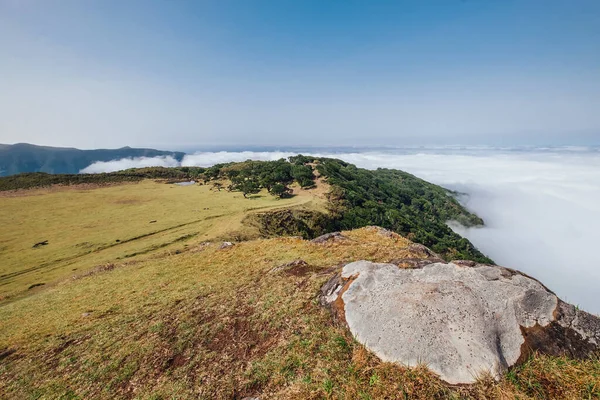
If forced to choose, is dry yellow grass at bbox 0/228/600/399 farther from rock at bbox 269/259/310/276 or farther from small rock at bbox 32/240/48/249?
small rock at bbox 32/240/48/249

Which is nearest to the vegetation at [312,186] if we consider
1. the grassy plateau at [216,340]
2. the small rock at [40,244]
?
the grassy plateau at [216,340]

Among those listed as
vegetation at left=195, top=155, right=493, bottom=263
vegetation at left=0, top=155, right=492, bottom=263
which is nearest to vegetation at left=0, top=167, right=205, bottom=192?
vegetation at left=0, top=155, right=492, bottom=263

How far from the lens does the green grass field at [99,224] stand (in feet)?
102

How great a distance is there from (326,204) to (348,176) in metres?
55.7

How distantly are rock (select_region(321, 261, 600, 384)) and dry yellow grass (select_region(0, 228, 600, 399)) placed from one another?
0.40 metres

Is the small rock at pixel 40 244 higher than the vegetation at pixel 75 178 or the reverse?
the reverse

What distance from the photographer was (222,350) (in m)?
9.34

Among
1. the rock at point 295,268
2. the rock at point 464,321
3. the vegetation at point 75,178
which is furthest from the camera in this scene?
the vegetation at point 75,178

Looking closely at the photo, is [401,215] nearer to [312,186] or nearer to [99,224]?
[312,186]

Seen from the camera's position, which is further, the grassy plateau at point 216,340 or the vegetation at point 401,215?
the vegetation at point 401,215

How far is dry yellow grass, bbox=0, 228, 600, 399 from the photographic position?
21.3 ft

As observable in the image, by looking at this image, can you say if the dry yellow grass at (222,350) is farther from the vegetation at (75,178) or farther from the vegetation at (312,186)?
the vegetation at (75,178)

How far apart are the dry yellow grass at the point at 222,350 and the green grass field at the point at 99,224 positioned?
15314 mm

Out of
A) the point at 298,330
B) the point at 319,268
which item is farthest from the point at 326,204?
the point at 298,330
